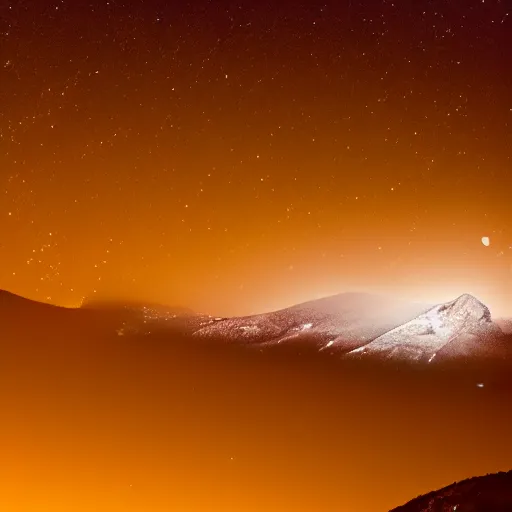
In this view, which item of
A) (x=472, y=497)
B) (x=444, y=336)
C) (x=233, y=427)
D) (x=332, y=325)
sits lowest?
(x=472, y=497)

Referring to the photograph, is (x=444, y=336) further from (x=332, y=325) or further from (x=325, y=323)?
(x=325, y=323)

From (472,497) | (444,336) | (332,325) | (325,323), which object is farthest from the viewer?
(325,323)

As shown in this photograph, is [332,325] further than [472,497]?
Yes

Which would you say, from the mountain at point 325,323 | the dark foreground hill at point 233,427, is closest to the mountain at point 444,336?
the mountain at point 325,323

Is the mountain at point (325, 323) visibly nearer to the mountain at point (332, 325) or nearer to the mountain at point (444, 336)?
the mountain at point (332, 325)

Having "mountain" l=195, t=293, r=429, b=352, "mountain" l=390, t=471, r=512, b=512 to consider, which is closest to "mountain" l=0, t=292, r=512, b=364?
"mountain" l=195, t=293, r=429, b=352

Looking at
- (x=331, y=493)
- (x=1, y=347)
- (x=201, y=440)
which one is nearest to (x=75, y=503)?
(x=201, y=440)

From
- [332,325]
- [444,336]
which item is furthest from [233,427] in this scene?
[444,336]
